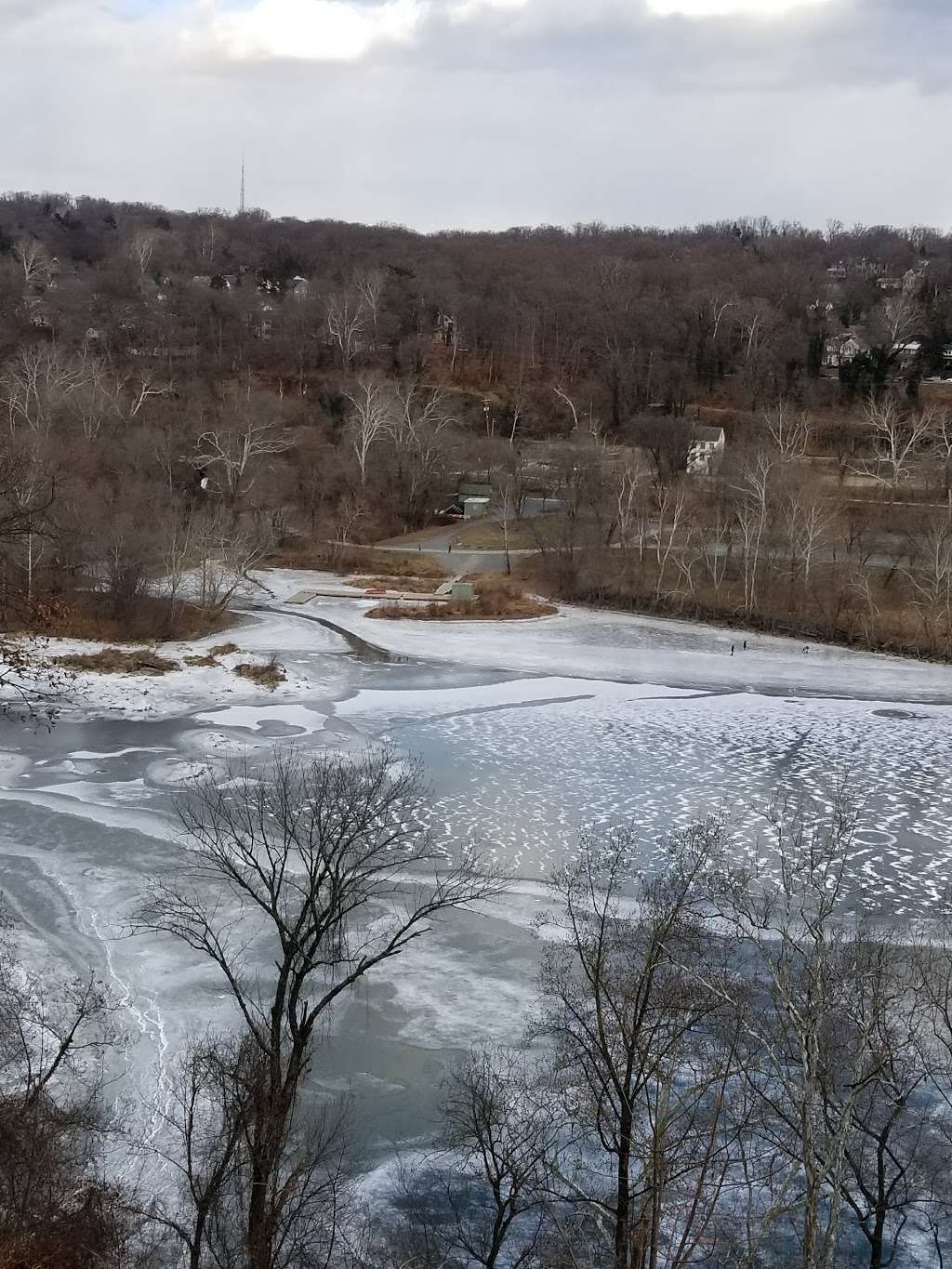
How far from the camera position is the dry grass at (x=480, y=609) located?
3519 cm

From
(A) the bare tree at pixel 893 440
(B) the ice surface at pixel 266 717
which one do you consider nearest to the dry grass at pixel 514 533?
(A) the bare tree at pixel 893 440

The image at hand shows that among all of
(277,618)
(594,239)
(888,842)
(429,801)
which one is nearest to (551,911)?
(429,801)

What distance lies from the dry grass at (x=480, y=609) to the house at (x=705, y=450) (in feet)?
47.2

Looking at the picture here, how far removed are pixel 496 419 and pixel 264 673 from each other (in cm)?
3497

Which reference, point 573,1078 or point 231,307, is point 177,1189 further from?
point 231,307

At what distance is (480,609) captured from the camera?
35.9m

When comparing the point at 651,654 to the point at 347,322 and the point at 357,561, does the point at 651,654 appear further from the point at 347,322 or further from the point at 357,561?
the point at 347,322

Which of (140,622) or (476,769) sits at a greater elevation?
(140,622)

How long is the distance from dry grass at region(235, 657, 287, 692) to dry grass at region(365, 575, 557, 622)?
7.56 m

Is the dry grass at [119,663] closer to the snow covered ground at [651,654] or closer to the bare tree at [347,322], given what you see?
the snow covered ground at [651,654]

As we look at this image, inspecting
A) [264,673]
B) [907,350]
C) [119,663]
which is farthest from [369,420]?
[907,350]

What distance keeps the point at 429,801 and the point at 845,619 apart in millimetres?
19085

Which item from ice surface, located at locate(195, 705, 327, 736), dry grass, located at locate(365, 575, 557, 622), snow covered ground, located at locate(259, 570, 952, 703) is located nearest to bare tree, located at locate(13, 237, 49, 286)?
snow covered ground, located at locate(259, 570, 952, 703)

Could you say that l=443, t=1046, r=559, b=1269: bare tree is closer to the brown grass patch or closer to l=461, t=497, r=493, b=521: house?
the brown grass patch
